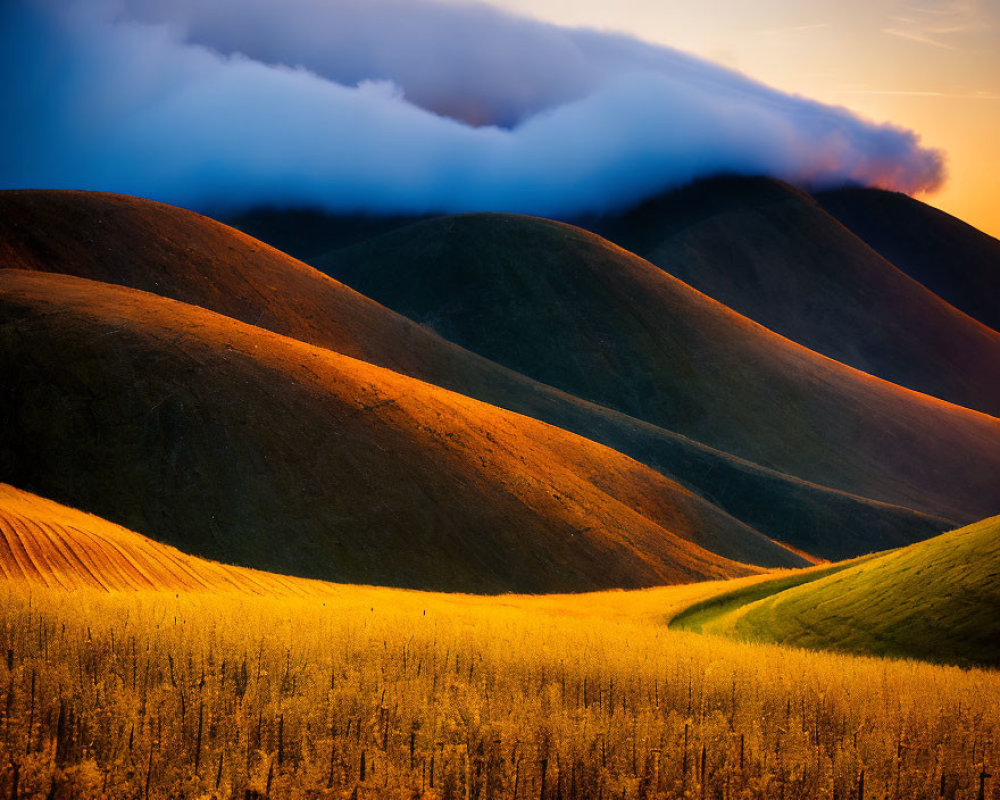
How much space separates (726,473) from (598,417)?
1438 cm

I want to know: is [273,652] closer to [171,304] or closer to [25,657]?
[25,657]

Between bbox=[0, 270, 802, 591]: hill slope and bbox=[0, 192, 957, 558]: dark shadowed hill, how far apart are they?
46.5 feet

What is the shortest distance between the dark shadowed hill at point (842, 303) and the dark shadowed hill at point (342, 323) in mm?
83803

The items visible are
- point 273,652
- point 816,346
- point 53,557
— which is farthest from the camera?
point 816,346

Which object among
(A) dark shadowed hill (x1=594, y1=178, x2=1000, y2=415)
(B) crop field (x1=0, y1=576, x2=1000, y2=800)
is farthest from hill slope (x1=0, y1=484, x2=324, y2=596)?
(A) dark shadowed hill (x1=594, y1=178, x2=1000, y2=415)

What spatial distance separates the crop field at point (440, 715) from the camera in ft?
34.7

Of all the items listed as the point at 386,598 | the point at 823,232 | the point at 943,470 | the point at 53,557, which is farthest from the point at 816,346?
the point at 53,557

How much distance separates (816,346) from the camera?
171875mm

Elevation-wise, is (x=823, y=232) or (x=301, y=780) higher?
(x=823, y=232)

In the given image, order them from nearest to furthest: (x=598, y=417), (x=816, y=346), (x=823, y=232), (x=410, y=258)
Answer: (x=598, y=417)
(x=410, y=258)
(x=816, y=346)
(x=823, y=232)

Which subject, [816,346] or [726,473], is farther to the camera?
[816,346]

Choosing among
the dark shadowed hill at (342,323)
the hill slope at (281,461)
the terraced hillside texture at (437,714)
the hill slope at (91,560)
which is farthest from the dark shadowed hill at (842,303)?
the terraced hillside texture at (437,714)

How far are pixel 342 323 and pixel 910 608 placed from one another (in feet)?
229

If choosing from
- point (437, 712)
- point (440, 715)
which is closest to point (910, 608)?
point (437, 712)
